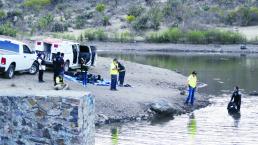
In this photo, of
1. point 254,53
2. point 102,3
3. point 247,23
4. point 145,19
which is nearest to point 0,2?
point 102,3

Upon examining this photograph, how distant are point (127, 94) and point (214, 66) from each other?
26646 millimetres

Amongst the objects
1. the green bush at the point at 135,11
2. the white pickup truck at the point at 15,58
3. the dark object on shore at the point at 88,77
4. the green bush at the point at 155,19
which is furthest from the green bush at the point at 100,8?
the white pickup truck at the point at 15,58

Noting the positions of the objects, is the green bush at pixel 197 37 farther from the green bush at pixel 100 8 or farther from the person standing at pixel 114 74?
the person standing at pixel 114 74

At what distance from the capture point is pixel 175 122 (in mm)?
26750

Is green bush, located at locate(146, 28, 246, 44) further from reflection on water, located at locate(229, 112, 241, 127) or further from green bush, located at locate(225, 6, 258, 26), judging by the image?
reflection on water, located at locate(229, 112, 241, 127)

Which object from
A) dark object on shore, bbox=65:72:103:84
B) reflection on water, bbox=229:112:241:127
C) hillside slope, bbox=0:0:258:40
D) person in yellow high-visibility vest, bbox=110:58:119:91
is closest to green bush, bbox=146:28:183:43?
hillside slope, bbox=0:0:258:40

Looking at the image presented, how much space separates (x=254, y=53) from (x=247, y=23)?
16593 millimetres

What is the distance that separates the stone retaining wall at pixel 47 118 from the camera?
14336 millimetres

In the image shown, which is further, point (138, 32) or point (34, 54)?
point (138, 32)

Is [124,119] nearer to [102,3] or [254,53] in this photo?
[254,53]

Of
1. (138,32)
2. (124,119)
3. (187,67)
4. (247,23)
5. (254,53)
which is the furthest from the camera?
(247,23)

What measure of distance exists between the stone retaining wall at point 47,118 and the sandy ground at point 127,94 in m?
7.15

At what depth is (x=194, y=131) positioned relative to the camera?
2488 cm

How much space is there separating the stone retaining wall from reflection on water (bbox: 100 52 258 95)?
75.3 ft
